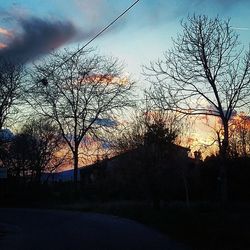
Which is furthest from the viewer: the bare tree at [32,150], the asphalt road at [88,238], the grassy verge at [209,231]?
the bare tree at [32,150]

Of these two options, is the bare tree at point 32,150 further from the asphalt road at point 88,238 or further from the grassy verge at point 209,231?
the grassy verge at point 209,231

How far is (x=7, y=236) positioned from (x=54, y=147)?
48.2m

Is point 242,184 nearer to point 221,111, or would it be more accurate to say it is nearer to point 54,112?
point 221,111

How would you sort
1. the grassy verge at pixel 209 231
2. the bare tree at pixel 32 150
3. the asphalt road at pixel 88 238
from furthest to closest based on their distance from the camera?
the bare tree at pixel 32 150 < the asphalt road at pixel 88 238 < the grassy verge at pixel 209 231

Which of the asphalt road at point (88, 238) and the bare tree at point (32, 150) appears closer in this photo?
the asphalt road at point (88, 238)

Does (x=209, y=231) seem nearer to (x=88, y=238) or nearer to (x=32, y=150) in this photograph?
(x=88, y=238)

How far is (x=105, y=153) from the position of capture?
58.3 m

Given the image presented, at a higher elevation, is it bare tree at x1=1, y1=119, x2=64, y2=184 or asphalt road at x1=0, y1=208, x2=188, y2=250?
bare tree at x1=1, y1=119, x2=64, y2=184

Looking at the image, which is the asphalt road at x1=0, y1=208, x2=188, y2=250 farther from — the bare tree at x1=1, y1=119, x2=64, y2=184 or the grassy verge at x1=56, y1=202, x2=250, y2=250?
the bare tree at x1=1, y1=119, x2=64, y2=184

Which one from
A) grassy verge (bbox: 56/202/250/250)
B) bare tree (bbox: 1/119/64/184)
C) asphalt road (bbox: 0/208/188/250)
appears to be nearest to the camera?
grassy verge (bbox: 56/202/250/250)

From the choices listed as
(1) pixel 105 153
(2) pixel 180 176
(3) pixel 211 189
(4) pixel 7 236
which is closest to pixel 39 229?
(4) pixel 7 236

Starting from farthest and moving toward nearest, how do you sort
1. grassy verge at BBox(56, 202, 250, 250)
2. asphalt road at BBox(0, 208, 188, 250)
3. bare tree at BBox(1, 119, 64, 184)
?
bare tree at BBox(1, 119, 64, 184), asphalt road at BBox(0, 208, 188, 250), grassy verge at BBox(56, 202, 250, 250)

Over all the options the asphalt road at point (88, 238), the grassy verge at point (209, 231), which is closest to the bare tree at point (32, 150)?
the asphalt road at point (88, 238)

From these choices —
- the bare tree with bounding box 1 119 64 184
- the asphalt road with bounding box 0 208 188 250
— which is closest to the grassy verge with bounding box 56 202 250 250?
the asphalt road with bounding box 0 208 188 250
